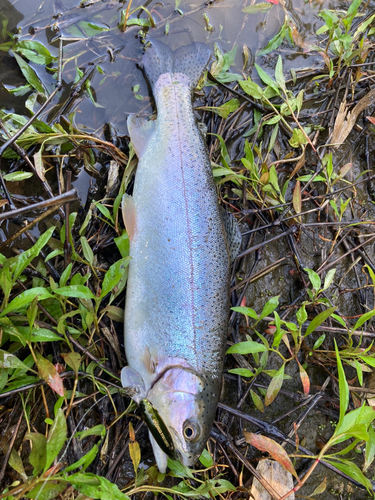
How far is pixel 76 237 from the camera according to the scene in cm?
308

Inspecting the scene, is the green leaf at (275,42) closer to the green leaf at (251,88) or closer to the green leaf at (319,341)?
the green leaf at (251,88)

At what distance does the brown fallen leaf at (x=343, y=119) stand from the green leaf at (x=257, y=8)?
58.1 inches

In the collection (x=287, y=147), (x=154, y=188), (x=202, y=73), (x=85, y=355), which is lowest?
(x=85, y=355)

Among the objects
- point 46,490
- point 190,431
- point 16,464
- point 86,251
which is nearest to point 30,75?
point 86,251

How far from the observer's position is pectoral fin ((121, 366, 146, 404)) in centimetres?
260

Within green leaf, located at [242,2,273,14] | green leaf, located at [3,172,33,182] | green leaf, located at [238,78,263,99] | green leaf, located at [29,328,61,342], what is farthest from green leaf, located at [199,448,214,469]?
green leaf, located at [242,2,273,14]

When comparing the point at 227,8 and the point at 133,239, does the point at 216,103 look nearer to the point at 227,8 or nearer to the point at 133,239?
the point at 227,8

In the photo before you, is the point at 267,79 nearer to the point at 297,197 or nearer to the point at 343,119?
the point at 343,119

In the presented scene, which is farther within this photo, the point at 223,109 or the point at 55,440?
the point at 223,109

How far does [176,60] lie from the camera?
3359mm

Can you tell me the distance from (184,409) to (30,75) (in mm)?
3288

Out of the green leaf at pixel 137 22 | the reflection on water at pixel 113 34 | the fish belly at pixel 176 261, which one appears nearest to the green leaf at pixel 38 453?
the fish belly at pixel 176 261

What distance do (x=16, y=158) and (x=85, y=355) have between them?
6.19 feet

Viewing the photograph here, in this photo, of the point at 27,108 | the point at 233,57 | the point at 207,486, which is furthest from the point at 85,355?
the point at 233,57
